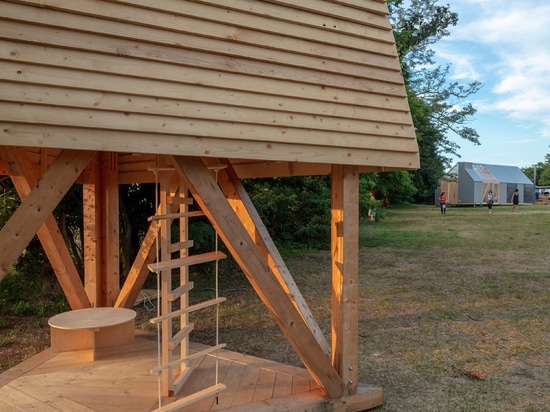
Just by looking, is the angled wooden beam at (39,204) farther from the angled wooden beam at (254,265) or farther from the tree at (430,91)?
the tree at (430,91)

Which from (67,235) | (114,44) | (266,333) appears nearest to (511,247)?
(266,333)

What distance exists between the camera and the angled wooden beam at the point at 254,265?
301 centimetres

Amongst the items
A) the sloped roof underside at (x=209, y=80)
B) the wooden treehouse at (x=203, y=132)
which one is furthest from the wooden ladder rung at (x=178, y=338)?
the sloped roof underside at (x=209, y=80)

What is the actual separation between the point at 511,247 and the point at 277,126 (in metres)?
12.6

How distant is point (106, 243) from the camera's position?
18.5ft

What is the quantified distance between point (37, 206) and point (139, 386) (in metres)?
2.07

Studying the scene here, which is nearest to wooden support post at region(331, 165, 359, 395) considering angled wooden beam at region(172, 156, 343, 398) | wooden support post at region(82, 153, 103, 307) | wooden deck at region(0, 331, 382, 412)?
angled wooden beam at region(172, 156, 343, 398)

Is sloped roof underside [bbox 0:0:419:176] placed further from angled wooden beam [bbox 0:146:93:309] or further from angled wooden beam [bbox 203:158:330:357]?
angled wooden beam [bbox 203:158:330:357]

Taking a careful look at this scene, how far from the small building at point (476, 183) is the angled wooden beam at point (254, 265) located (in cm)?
3488

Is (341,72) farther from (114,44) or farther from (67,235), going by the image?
(67,235)

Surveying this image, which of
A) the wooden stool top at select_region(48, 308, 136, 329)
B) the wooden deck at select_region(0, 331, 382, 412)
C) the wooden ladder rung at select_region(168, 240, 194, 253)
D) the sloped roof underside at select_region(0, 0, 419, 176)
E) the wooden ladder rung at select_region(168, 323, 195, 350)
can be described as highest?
the sloped roof underside at select_region(0, 0, 419, 176)

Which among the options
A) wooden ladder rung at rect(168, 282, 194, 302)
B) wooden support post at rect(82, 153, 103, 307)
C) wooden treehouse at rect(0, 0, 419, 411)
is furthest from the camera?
wooden support post at rect(82, 153, 103, 307)

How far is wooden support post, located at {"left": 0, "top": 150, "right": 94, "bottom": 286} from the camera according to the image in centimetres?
238

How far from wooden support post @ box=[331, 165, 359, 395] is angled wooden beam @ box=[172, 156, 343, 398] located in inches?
5.5
